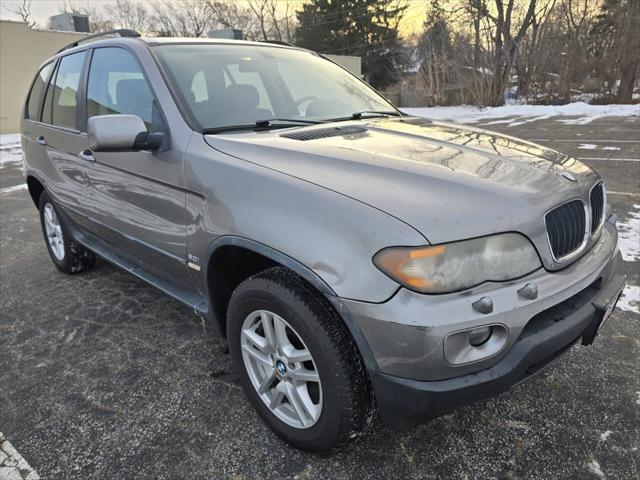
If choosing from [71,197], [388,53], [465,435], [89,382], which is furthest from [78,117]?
[388,53]

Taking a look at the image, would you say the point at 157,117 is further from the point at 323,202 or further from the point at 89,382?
the point at 89,382

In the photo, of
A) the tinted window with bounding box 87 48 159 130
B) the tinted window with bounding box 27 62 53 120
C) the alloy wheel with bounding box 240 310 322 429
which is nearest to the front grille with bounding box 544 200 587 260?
the alloy wheel with bounding box 240 310 322 429

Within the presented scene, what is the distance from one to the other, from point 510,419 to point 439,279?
41.7 inches

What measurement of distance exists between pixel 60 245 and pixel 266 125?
99.2 inches

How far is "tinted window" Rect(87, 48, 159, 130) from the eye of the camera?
245 centimetres

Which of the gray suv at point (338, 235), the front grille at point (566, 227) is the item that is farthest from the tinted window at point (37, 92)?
the front grille at point (566, 227)

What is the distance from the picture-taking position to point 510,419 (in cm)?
208

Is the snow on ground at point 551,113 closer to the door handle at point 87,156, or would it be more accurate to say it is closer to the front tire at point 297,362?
the door handle at point 87,156

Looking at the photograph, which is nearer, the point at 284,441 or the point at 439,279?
the point at 439,279

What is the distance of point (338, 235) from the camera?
154cm

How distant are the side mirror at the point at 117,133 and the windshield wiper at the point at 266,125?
1.03 ft

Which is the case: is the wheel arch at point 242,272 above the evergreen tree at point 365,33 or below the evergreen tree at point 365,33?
below

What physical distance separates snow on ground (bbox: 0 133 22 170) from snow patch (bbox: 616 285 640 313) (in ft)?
37.6

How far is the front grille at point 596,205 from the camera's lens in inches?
77.3
